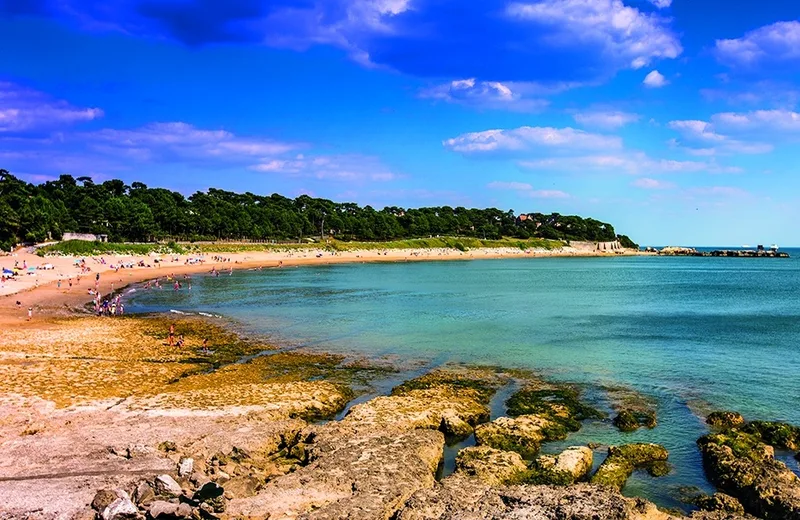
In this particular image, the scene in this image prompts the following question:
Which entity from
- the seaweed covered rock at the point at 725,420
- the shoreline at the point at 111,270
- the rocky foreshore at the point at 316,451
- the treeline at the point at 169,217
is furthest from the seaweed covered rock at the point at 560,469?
the treeline at the point at 169,217

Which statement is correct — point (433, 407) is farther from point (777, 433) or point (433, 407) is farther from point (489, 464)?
point (777, 433)

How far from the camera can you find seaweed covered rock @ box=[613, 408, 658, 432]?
56.9 feet

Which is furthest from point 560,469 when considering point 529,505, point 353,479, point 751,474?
point 353,479

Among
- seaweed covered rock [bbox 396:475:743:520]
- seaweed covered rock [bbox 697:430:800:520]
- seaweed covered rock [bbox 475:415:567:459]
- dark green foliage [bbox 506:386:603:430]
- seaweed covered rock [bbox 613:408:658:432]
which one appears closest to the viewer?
seaweed covered rock [bbox 396:475:743:520]

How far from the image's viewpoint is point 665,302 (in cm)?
5572

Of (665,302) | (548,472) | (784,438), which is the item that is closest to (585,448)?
(548,472)

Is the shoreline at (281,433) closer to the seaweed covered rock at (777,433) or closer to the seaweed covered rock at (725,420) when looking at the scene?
the seaweed covered rock at (725,420)

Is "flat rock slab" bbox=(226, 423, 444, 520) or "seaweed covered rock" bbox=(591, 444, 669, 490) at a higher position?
"flat rock slab" bbox=(226, 423, 444, 520)

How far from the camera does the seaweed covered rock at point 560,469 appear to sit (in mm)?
12805

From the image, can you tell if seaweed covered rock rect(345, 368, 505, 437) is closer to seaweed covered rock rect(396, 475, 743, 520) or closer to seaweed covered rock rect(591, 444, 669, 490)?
seaweed covered rock rect(591, 444, 669, 490)

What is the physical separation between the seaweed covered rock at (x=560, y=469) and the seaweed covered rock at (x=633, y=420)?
3.91 m

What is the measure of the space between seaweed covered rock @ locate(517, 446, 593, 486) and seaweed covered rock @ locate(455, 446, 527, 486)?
0.27 meters

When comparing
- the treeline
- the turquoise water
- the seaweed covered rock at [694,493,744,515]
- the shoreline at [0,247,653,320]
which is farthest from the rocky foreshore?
the treeline

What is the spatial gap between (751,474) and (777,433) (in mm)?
4466
